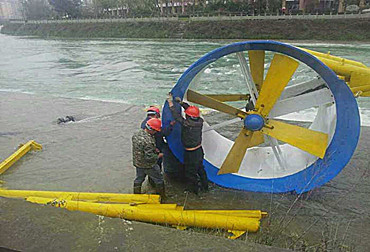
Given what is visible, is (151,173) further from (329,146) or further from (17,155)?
(17,155)

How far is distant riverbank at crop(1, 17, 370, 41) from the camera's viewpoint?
35969 mm

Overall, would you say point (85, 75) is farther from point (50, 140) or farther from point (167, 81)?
point (50, 140)

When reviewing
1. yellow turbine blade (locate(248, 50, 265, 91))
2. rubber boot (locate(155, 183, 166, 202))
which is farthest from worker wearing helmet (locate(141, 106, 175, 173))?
yellow turbine blade (locate(248, 50, 265, 91))

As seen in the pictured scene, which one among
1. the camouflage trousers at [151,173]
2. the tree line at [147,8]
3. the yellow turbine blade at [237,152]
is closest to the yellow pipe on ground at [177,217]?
the camouflage trousers at [151,173]

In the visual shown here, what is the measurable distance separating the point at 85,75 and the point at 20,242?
668 inches

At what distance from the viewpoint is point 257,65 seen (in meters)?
5.46

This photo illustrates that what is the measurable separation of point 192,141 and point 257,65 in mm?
1840

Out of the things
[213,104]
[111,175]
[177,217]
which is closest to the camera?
[177,217]

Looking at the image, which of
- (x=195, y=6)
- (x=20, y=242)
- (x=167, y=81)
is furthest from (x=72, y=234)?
(x=195, y=6)

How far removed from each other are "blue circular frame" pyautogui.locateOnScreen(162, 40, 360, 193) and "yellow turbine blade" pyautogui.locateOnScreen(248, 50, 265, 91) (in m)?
1.05

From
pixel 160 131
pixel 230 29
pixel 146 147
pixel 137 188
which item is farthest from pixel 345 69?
pixel 230 29

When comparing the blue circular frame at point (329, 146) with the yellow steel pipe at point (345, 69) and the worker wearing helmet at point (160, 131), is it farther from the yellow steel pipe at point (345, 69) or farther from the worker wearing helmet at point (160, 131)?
the yellow steel pipe at point (345, 69)

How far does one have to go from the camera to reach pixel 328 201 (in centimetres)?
466

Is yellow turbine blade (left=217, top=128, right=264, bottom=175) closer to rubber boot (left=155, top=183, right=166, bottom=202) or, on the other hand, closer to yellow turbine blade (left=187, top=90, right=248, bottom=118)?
yellow turbine blade (left=187, top=90, right=248, bottom=118)
